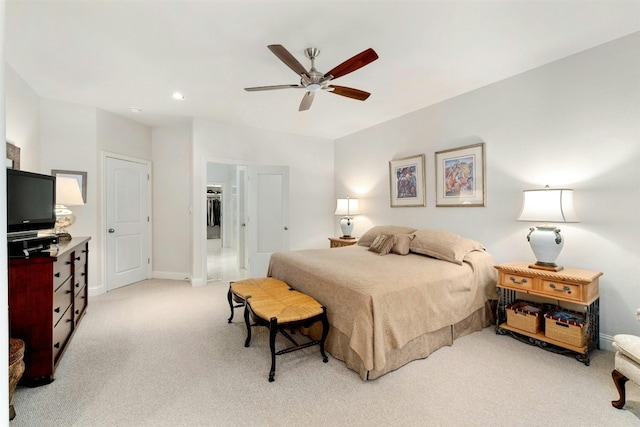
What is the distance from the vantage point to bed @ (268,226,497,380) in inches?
82.3

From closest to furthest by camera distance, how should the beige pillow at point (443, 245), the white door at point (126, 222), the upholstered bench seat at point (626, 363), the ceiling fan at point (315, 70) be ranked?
the upholstered bench seat at point (626, 363) → the ceiling fan at point (315, 70) → the beige pillow at point (443, 245) → the white door at point (126, 222)

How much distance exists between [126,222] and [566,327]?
5.65 m

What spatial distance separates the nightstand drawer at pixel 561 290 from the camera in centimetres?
232

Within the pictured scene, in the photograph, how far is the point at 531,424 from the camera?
167 centimetres

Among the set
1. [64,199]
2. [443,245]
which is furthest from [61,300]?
[443,245]

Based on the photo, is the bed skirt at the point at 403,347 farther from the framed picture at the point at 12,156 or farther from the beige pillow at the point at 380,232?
the framed picture at the point at 12,156

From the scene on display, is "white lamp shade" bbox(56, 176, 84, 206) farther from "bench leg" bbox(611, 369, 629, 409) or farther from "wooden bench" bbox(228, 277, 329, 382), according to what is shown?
"bench leg" bbox(611, 369, 629, 409)

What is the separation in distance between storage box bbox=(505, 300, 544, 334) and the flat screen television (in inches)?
165

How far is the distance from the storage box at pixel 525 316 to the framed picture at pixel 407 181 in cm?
170

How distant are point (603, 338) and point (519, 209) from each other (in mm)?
1322

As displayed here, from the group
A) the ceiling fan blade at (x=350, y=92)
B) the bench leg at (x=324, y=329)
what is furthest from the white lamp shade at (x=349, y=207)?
A: the bench leg at (x=324, y=329)

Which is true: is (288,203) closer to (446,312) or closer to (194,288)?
(194,288)

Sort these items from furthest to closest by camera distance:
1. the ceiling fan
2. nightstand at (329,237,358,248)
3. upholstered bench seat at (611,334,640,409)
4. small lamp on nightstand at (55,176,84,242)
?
nightstand at (329,237,358,248)
small lamp on nightstand at (55,176,84,242)
the ceiling fan
upholstered bench seat at (611,334,640,409)

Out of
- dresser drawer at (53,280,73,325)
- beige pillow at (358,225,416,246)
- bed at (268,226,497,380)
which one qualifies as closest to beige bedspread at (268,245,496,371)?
bed at (268,226,497,380)
